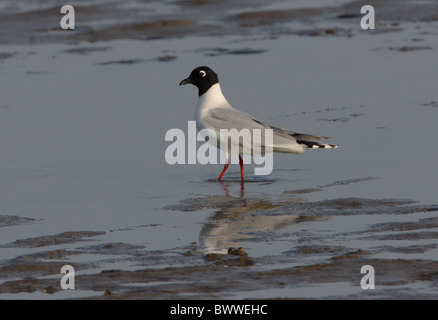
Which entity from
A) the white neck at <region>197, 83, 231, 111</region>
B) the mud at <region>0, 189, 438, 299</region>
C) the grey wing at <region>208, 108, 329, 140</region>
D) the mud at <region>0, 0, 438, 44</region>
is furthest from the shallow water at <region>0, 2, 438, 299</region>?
the mud at <region>0, 0, 438, 44</region>

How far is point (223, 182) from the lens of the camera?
10406 millimetres

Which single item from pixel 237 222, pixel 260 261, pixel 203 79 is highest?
pixel 203 79

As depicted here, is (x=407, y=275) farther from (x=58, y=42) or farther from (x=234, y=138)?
(x=58, y=42)

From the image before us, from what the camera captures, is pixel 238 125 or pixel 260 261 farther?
pixel 238 125

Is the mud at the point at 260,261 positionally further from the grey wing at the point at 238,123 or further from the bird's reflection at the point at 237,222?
the grey wing at the point at 238,123

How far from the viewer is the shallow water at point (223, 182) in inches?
272

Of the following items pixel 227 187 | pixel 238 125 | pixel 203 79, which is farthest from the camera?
pixel 203 79

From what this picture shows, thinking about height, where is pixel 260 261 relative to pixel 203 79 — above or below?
below

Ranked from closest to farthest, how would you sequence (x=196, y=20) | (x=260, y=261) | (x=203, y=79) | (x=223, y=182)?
(x=260, y=261) → (x=223, y=182) → (x=203, y=79) → (x=196, y=20)

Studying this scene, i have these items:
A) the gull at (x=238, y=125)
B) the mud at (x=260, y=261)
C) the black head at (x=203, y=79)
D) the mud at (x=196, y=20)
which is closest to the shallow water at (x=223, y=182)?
the mud at (x=260, y=261)

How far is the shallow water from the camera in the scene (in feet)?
22.6

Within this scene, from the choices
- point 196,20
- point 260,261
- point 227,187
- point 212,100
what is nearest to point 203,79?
point 212,100

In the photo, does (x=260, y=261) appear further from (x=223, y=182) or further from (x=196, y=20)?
(x=196, y=20)

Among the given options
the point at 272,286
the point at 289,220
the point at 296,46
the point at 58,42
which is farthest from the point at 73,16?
the point at 272,286
